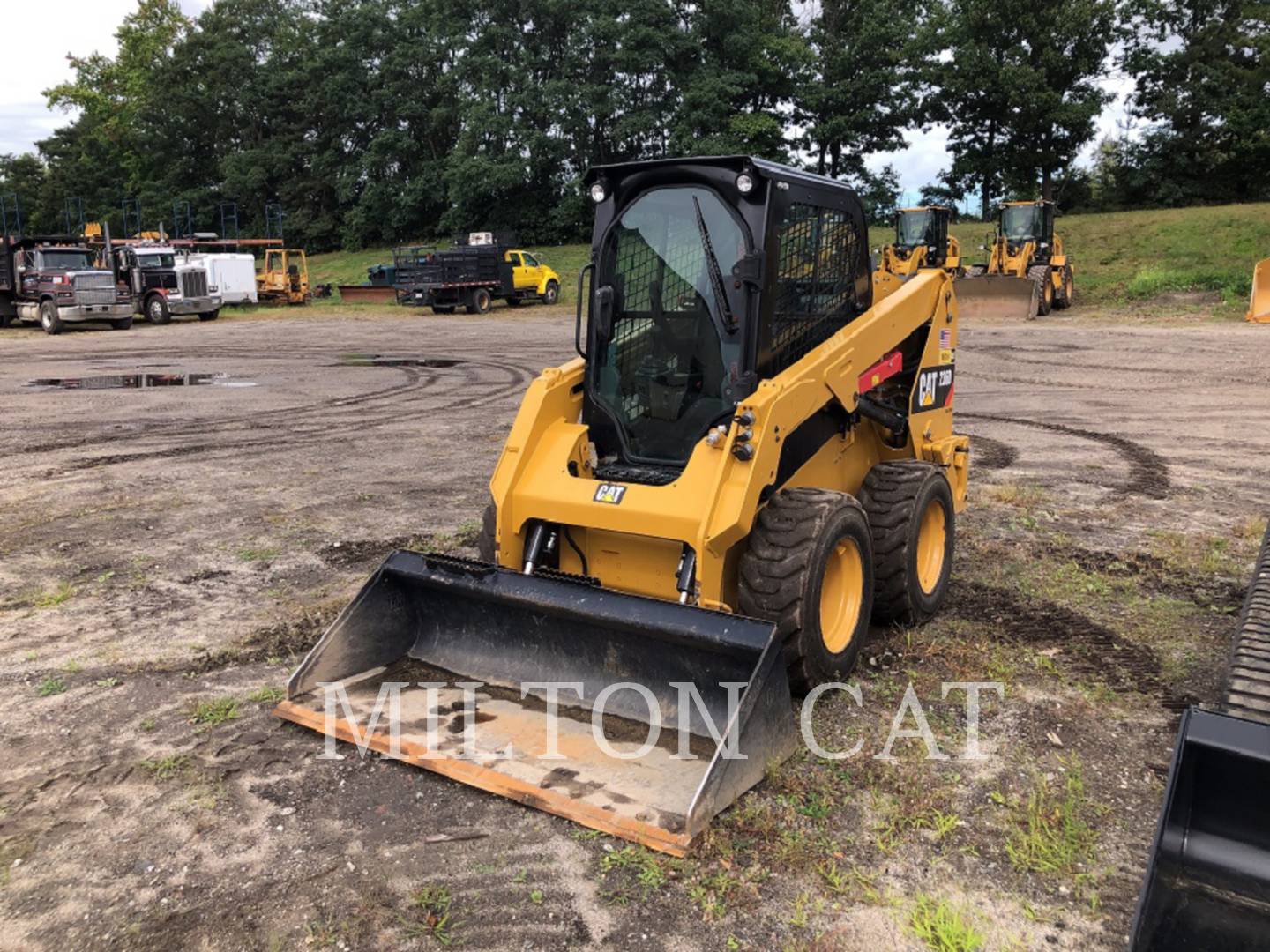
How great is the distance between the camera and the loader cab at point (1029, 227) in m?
25.0

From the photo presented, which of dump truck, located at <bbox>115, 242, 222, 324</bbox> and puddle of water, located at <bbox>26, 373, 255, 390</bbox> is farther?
dump truck, located at <bbox>115, 242, 222, 324</bbox>

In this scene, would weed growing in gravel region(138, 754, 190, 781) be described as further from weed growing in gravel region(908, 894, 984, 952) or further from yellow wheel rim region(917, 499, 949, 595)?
yellow wheel rim region(917, 499, 949, 595)

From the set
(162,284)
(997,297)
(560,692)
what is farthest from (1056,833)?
(162,284)

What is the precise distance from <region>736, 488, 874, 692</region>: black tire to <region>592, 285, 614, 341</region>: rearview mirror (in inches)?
48.3

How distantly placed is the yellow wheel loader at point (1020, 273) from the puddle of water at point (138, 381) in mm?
16940

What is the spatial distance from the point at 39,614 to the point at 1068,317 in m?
23.7

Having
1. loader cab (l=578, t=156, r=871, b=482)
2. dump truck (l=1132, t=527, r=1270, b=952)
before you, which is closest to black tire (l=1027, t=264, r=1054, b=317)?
loader cab (l=578, t=156, r=871, b=482)

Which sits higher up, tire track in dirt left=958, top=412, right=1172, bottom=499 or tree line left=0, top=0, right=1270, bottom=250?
tree line left=0, top=0, right=1270, bottom=250

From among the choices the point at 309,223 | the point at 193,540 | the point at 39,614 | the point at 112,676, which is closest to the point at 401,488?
the point at 193,540

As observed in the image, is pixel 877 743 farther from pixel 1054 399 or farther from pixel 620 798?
pixel 1054 399

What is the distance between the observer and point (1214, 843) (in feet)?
8.93

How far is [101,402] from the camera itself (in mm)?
13430

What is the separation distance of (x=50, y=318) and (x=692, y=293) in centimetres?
2724

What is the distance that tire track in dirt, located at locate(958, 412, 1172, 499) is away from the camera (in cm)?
804
